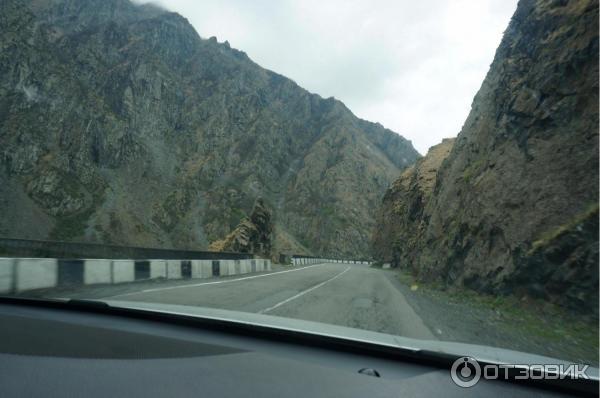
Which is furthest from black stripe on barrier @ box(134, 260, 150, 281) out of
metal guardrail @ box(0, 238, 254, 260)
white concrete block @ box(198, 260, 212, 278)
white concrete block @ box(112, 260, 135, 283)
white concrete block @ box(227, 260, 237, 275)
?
white concrete block @ box(227, 260, 237, 275)

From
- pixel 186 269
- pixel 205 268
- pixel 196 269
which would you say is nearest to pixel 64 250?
pixel 186 269

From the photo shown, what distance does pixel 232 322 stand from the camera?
3.54m

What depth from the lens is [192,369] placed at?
2559mm

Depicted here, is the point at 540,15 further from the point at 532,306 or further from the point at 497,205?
the point at 532,306

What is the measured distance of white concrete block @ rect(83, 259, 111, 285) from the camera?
998cm

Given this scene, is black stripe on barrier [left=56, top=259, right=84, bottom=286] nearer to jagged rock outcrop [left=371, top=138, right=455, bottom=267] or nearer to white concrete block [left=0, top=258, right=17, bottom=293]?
white concrete block [left=0, top=258, right=17, bottom=293]

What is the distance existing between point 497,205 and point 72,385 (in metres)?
13.5

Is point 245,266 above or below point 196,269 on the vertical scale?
below

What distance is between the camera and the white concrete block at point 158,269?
42.4 feet

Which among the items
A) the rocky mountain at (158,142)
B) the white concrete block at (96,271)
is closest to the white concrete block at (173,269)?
the white concrete block at (96,271)

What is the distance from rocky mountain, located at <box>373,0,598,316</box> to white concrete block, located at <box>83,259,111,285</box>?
33.5ft

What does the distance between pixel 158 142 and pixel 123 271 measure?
11073 centimetres

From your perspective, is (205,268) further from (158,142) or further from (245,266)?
(158,142)

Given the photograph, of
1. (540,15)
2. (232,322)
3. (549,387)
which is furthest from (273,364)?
(540,15)
